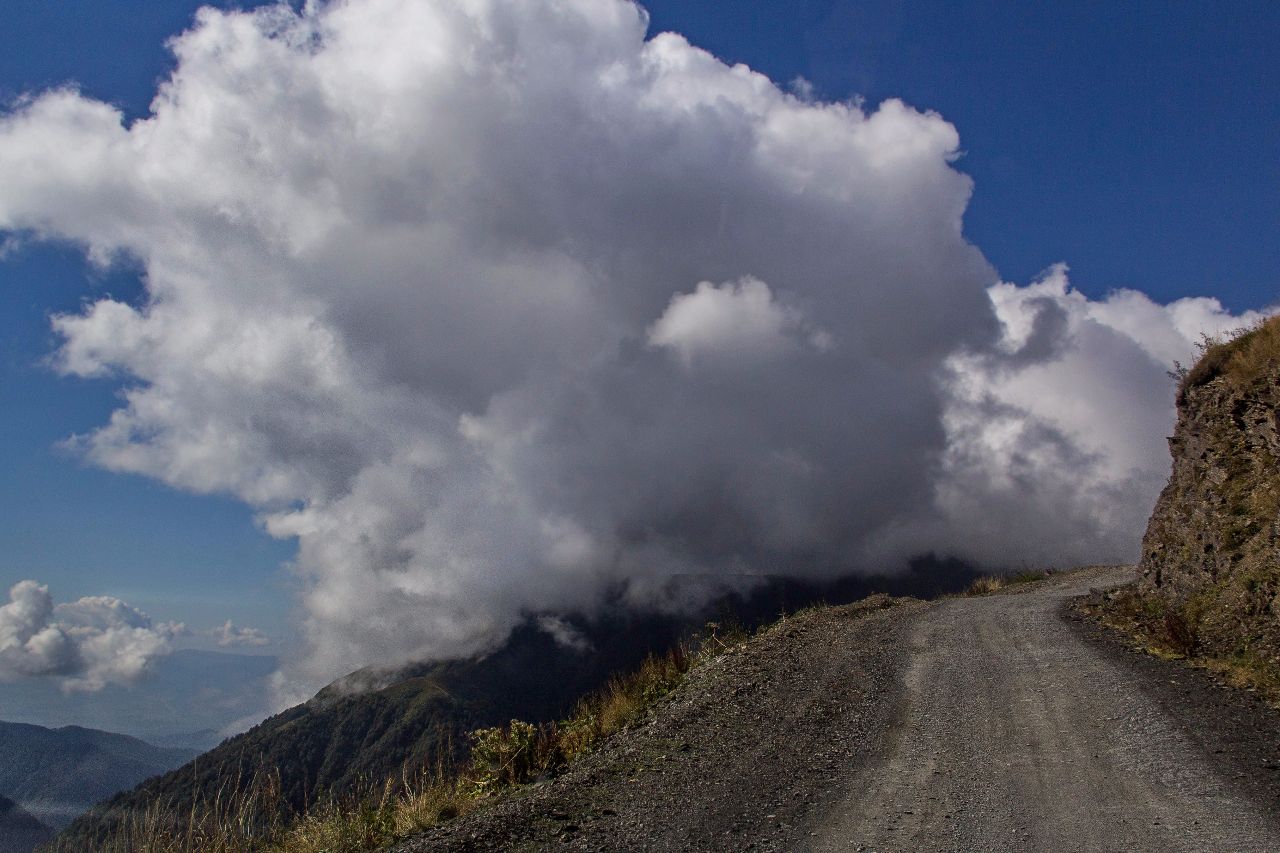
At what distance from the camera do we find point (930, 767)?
30.4 ft

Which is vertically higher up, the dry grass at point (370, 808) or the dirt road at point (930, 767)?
the dry grass at point (370, 808)

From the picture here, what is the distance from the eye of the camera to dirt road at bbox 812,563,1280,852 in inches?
282

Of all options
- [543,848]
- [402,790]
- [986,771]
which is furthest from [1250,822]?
[402,790]

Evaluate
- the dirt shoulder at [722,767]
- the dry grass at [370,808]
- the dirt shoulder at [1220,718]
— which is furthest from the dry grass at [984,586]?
the dry grass at [370,808]

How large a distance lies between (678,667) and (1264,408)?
13528 mm

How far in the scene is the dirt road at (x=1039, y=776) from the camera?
7.17 m

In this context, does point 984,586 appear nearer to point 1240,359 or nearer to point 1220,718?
point 1240,359

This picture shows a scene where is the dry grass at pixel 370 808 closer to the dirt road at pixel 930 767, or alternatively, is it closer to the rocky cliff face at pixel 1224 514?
the dirt road at pixel 930 767

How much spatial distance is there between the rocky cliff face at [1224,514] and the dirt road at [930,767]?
4.90ft

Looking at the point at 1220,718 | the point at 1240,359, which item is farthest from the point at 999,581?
the point at 1220,718

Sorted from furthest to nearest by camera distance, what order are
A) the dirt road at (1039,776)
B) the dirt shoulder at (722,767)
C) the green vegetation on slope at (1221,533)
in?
the green vegetation on slope at (1221,533) → the dirt shoulder at (722,767) → the dirt road at (1039,776)

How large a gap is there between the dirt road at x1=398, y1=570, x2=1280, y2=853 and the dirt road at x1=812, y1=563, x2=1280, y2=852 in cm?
3

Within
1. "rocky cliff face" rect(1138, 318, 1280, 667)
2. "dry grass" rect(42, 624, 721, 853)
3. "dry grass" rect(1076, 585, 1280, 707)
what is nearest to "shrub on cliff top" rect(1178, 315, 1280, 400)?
"rocky cliff face" rect(1138, 318, 1280, 667)

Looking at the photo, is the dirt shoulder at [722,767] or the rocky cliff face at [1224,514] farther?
the rocky cliff face at [1224,514]
